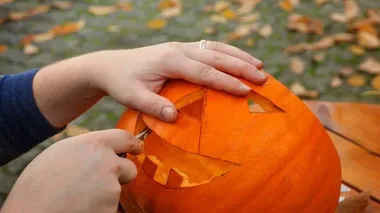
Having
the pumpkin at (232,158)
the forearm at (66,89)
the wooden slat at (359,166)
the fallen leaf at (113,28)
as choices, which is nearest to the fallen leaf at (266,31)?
the fallen leaf at (113,28)

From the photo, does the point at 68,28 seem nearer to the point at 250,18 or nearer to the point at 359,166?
the point at 250,18

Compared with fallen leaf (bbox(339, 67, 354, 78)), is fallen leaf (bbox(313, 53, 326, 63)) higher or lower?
higher

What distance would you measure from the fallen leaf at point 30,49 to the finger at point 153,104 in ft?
4.89

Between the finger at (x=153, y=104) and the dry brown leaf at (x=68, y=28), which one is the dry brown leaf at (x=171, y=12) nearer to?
the dry brown leaf at (x=68, y=28)

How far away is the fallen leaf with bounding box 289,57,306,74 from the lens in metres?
1.89

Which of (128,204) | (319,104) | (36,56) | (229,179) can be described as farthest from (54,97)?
(36,56)

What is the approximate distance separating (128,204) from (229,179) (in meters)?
0.17

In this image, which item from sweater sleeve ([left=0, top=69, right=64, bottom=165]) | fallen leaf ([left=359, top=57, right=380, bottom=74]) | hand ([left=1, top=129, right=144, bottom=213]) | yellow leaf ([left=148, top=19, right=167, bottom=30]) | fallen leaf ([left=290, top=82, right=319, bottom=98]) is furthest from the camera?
yellow leaf ([left=148, top=19, right=167, bottom=30])

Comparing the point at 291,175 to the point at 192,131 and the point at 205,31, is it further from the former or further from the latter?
the point at 205,31

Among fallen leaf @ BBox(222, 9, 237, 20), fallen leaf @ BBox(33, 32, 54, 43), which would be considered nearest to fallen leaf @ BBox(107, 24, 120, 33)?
fallen leaf @ BBox(33, 32, 54, 43)

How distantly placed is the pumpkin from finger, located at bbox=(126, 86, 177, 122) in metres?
0.01

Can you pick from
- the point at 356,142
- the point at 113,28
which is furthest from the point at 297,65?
the point at 356,142

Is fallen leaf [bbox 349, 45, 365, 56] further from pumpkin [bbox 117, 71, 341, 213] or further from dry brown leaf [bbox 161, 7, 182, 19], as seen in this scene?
pumpkin [bbox 117, 71, 341, 213]

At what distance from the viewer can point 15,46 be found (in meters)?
2.12
